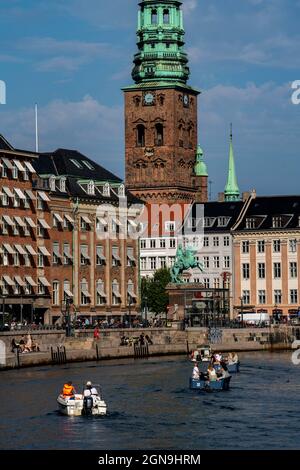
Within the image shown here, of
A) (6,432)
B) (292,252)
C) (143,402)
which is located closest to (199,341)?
(292,252)

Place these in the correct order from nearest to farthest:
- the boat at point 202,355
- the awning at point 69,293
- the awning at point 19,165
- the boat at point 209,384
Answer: the boat at point 209,384 < the boat at point 202,355 < the awning at point 19,165 < the awning at point 69,293

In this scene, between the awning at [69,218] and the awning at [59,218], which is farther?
the awning at [69,218]

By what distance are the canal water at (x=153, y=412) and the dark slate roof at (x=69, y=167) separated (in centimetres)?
4793

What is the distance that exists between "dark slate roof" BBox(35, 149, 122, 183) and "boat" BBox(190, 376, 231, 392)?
2610 inches

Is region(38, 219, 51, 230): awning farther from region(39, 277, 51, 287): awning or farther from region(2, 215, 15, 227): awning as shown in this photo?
region(2, 215, 15, 227): awning

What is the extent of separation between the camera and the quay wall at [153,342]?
130750 mm

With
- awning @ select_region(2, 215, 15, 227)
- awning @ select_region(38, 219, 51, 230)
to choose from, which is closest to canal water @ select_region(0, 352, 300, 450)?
awning @ select_region(2, 215, 15, 227)

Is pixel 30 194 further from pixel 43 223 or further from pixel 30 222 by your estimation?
pixel 43 223

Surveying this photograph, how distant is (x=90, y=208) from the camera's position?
177125mm

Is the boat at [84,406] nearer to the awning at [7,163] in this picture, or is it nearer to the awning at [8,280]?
the awning at [8,280]

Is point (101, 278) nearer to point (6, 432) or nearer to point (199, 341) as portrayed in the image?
point (199, 341)

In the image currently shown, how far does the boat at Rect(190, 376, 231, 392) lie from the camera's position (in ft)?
356

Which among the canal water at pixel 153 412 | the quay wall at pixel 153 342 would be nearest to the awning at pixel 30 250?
the quay wall at pixel 153 342
